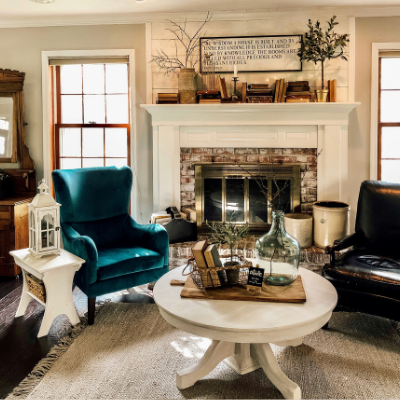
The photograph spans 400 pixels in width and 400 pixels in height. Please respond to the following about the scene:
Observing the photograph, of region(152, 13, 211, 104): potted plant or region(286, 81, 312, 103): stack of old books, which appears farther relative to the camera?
region(152, 13, 211, 104): potted plant

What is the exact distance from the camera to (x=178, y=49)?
3783 millimetres

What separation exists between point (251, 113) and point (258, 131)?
0.19 meters

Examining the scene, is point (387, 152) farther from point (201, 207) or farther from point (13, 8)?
point (13, 8)

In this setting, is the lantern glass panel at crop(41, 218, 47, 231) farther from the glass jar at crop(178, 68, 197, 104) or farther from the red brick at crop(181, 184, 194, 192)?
the glass jar at crop(178, 68, 197, 104)

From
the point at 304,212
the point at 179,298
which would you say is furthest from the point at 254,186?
the point at 179,298

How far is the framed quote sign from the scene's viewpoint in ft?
12.1

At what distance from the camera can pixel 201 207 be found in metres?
3.80

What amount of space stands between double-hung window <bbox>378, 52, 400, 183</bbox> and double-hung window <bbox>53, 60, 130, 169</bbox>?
257 cm

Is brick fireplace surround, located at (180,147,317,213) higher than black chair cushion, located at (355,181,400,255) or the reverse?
higher

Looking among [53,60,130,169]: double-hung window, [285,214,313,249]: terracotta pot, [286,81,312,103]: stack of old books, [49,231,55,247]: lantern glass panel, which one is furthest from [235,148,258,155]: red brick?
[49,231,55,247]: lantern glass panel

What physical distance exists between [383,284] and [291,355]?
0.66m

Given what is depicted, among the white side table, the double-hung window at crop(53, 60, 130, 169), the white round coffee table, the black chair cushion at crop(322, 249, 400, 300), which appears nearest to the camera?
the white round coffee table

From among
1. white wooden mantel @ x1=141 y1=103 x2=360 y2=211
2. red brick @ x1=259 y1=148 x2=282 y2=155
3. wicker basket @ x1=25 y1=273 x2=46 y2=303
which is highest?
white wooden mantel @ x1=141 y1=103 x2=360 y2=211

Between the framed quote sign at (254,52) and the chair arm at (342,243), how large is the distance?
181 centimetres
